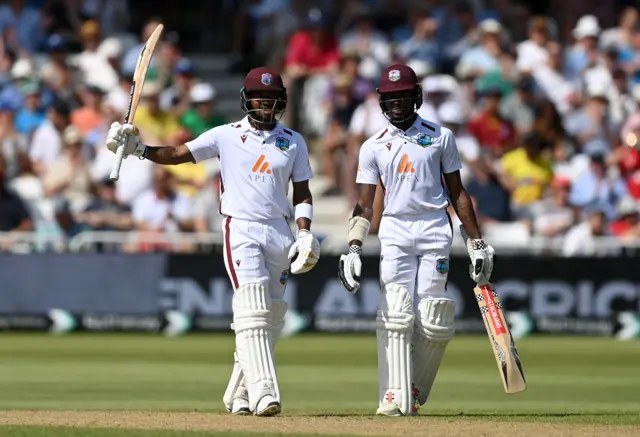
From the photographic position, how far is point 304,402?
1066 cm

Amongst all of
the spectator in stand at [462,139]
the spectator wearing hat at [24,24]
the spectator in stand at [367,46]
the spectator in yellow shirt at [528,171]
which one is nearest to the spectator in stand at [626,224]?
the spectator in yellow shirt at [528,171]

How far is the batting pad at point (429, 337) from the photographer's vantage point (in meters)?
9.23

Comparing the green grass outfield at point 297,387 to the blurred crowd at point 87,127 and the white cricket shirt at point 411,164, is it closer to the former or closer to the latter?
the white cricket shirt at point 411,164

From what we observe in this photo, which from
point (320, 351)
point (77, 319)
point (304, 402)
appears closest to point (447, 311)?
point (304, 402)

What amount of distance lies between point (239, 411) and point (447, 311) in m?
1.43

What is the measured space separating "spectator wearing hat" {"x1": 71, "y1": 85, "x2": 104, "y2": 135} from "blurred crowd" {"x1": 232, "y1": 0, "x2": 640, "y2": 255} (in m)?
2.53

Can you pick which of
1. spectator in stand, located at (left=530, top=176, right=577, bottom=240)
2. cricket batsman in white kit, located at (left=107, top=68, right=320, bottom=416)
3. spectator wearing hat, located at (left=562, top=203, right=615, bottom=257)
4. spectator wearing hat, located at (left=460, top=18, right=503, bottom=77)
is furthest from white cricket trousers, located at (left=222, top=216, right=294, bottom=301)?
spectator wearing hat, located at (left=460, top=18, right=503, bottom=77)

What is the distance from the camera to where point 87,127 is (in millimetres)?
18953

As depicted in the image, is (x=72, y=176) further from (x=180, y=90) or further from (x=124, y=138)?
(x=124, y=138)

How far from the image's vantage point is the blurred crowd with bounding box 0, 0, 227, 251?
1739 cm

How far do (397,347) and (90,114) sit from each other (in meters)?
10.6

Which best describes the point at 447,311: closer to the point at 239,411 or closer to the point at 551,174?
the point at 239,411

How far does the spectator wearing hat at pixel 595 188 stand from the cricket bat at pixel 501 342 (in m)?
9.09

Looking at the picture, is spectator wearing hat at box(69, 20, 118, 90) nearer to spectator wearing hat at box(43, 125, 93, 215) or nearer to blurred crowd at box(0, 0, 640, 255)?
blurred crowd at box(0, 0, 640, 255)
